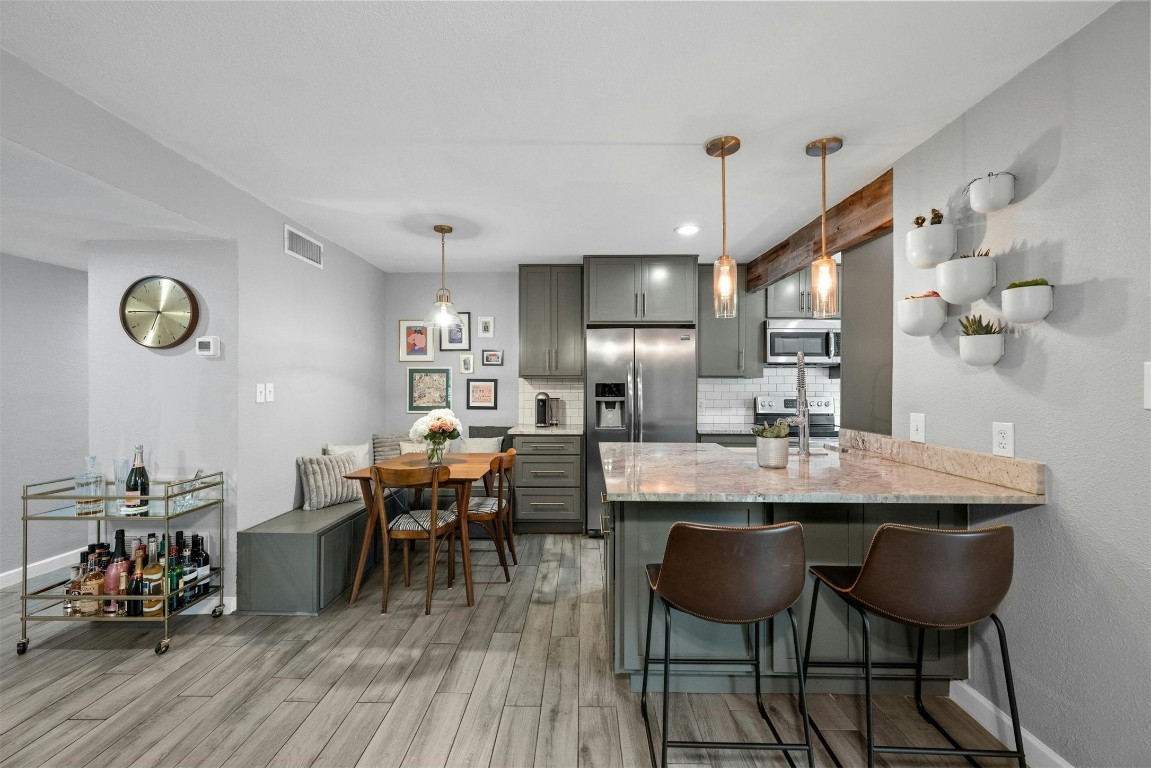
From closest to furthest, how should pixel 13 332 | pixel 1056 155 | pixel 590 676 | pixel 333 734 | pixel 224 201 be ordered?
pixel 1056 155 → pixel 333 734 → pixel 590 676 → pixel 224 201 → pixel 13 332

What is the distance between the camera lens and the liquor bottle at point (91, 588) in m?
2.55

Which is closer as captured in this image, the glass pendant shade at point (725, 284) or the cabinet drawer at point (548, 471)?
the glass pendant shade at point (725, 284)

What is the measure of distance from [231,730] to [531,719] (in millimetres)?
1129

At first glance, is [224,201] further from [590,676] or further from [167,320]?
[590,676]

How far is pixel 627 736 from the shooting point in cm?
189

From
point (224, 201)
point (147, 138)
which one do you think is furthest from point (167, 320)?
point (147, 138)

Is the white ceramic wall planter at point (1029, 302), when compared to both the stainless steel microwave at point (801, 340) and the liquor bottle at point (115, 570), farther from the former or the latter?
the liquor bottle at point (115, 570)

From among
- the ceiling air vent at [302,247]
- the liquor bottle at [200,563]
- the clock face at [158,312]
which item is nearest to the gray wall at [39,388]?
the clock face at [158,312]

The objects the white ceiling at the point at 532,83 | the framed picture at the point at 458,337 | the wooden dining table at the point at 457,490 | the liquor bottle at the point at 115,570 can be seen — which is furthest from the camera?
the framed picture at the point at 458,337

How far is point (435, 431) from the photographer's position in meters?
3.34

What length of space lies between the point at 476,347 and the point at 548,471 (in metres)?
1.49

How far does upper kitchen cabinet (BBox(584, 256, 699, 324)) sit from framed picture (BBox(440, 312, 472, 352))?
1.32 meters

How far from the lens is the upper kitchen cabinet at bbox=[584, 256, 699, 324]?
449 cm

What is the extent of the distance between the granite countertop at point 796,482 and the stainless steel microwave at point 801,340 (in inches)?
85.4
